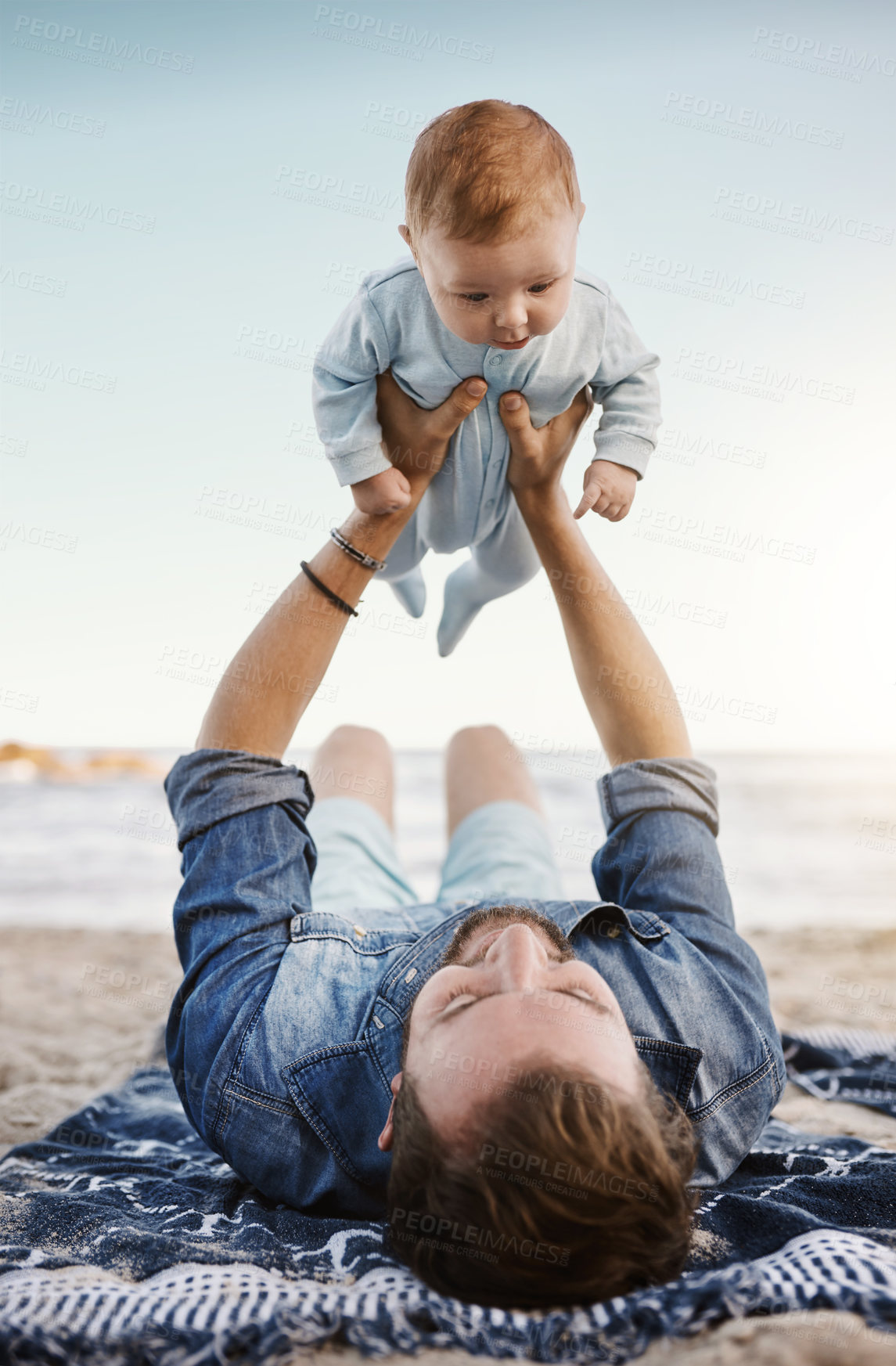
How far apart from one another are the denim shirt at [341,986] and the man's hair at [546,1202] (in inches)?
9.2

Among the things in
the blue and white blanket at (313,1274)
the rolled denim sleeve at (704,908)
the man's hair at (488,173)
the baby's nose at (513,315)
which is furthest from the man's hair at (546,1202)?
the man's hair at (488,173)

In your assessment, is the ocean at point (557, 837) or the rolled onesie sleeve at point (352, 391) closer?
the rolled onesie sleeve at point (352, 391)

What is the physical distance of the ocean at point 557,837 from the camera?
574 centimetres

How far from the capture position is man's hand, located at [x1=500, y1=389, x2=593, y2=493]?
6.16 ft

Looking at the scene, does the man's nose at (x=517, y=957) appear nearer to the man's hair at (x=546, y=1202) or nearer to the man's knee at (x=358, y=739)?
the man's hair at (x=546, y=1202)

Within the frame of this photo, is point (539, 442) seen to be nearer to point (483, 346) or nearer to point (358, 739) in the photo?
point (483, 346)

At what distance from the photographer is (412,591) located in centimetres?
246

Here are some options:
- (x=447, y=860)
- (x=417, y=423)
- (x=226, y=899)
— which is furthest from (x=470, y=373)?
(x=447, y=860)

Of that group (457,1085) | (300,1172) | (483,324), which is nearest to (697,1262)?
(457,1085)

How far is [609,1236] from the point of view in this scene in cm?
109

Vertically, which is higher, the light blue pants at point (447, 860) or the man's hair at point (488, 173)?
the man's hair at point (488, 173)

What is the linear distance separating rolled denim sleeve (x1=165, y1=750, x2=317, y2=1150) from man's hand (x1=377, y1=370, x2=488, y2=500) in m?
0.72

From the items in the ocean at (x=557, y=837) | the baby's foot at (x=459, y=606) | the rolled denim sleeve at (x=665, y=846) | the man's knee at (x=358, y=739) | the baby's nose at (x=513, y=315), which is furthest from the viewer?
the ocean at (x=557, y=837)

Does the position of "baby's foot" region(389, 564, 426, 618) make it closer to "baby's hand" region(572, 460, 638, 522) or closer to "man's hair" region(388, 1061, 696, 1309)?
"baby's hand" region(572, 460, 638, 522)
